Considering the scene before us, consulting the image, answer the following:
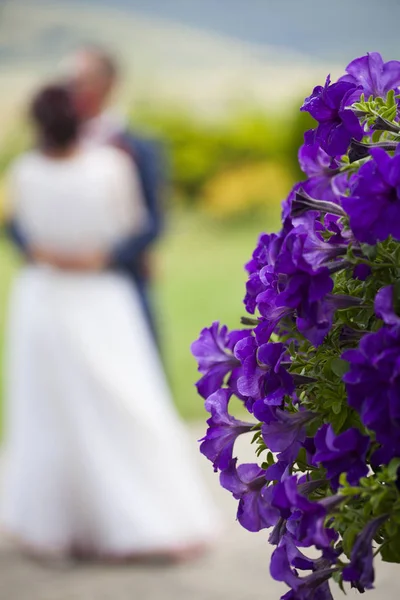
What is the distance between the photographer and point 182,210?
14977 millimetres

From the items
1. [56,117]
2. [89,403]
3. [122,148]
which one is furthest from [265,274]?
[122,148]

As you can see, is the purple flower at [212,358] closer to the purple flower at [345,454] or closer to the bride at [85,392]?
the purple flower at [345,454]

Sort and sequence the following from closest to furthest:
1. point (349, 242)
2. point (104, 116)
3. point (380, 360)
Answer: point (380, 360) → point (349, 242) → point (104, 116)

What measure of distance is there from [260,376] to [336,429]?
8 cm

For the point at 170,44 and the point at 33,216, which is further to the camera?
the point at 170,44

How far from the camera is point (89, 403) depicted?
3.53m

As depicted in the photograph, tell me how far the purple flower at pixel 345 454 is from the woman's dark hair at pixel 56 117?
3072 mm

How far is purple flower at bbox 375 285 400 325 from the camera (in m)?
0.63

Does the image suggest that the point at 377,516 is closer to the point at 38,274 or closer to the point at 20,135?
the point at 38,274

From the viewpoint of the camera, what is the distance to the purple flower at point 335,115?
29.1 inches

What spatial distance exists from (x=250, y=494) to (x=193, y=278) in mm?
13065

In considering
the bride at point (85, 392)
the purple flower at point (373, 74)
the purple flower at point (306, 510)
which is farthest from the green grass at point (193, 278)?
the purple flower at point (306, 510)

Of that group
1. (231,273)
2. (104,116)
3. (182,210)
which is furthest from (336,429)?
(182,210)

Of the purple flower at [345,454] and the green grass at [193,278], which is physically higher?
the green grass at [193,278]
